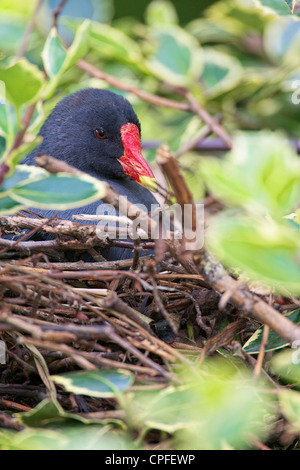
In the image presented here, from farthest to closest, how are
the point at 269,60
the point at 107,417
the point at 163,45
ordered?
the point at 269,60
the point at 163,45
the point at 107,417

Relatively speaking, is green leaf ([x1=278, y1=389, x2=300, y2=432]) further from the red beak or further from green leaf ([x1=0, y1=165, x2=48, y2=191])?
the red beak

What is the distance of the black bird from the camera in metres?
1.82

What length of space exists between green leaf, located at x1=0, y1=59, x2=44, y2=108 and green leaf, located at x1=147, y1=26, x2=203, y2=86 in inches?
33.7

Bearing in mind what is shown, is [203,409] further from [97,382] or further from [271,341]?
[271,341]

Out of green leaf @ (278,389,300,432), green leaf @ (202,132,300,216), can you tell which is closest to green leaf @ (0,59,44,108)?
green leaf @ (202,132,300,216)

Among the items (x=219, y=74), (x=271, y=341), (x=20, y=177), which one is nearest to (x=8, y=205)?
(x=20, y=177)

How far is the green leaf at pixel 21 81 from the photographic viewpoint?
880 mm

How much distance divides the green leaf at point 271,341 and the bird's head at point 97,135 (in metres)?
0.76

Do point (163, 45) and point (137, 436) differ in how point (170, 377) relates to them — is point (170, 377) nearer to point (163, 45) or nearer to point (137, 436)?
point (137, 436)

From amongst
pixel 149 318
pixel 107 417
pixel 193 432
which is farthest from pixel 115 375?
pixel 149 318

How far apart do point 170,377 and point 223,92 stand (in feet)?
4.21

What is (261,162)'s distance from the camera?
2.42 feet

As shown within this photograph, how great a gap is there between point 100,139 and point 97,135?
0.02 metres
